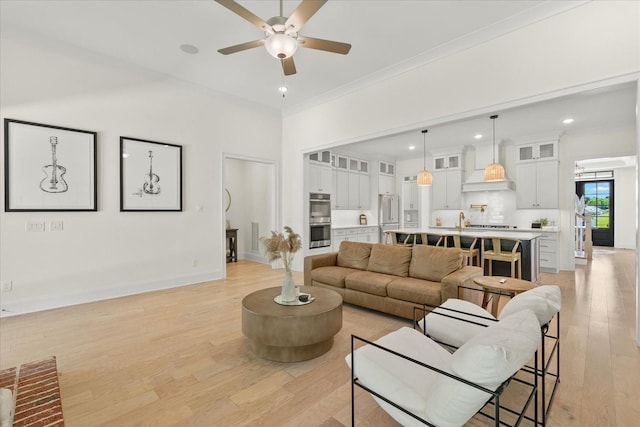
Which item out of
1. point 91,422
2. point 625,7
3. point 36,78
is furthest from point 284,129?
point 91,422

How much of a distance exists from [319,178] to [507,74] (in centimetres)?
433

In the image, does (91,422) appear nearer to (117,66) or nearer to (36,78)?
(36,78)

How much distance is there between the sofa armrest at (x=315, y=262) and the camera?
4297 mm

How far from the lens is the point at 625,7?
2742 mm

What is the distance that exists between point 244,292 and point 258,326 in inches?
89.4

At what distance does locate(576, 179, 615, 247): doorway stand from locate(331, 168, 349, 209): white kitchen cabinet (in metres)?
8.75

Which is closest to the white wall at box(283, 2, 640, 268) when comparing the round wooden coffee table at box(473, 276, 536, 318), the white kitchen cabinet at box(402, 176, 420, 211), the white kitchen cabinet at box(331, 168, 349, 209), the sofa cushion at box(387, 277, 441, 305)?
the round wooden coffee table at box(473, 276, 536, 318)

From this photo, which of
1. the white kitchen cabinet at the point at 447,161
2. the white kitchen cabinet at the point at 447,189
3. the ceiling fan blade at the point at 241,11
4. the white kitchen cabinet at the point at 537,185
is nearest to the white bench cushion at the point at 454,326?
the ceiling fan blade at the point at 241,11

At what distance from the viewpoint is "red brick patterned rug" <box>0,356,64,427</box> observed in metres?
1.46

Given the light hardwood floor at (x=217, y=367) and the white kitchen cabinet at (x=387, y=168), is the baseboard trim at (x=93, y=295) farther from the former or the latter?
the white kitchen cabinet at (x=387, y=168)

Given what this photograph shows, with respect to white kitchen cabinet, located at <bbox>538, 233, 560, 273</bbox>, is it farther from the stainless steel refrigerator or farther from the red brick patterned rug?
the red brick patterned rug

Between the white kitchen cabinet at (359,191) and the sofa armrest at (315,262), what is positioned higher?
the white kitchen cabinet at (359,191)

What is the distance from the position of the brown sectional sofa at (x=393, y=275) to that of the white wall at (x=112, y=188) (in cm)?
236

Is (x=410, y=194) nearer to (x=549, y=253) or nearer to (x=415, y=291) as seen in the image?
(x=549, y=253)
